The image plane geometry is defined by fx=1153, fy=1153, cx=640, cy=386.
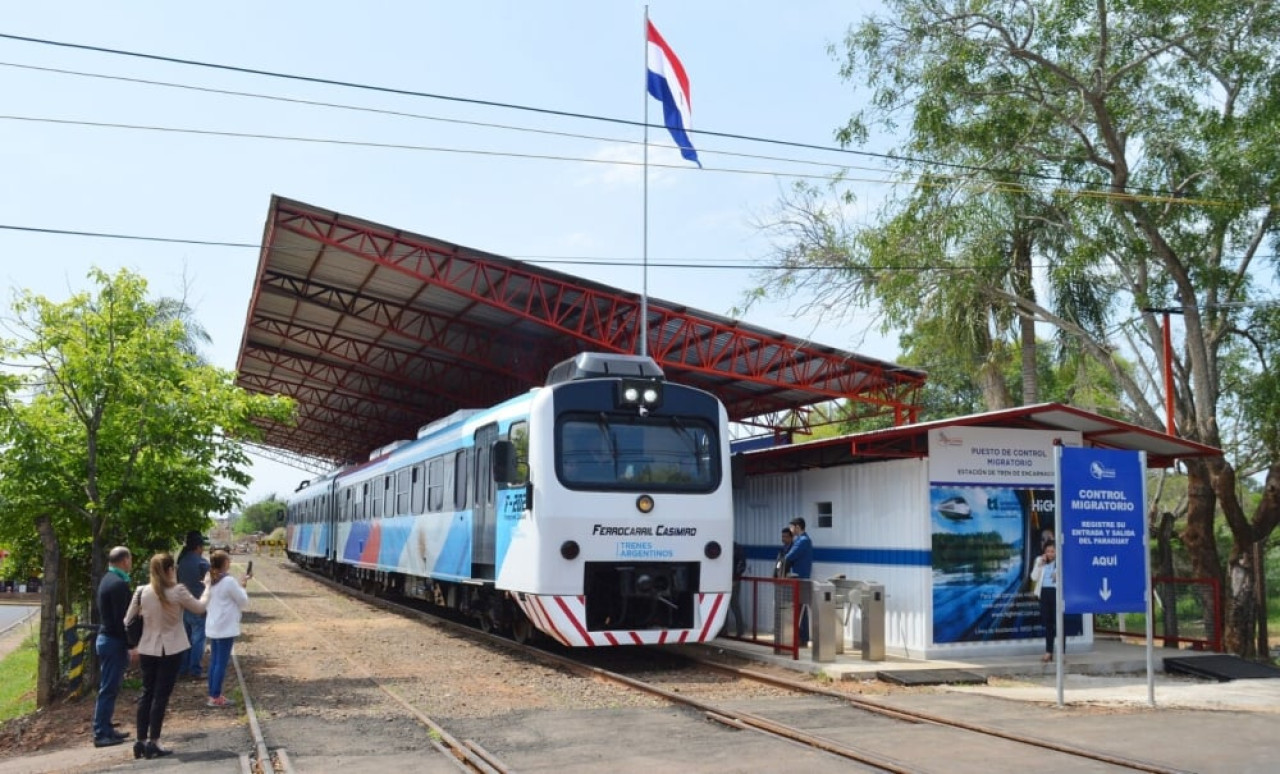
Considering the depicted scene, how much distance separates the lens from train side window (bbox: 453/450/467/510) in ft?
51.4

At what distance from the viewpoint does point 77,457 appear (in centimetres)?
1194

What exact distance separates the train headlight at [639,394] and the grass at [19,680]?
826cm

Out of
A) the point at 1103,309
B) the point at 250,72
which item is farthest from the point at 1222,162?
the point at 250,72

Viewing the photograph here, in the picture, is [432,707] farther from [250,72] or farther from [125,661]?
[250,72]

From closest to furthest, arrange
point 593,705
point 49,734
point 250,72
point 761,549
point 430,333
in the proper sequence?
point 49,734
point 593,705
point 250,72
point 761,549
point 430,333

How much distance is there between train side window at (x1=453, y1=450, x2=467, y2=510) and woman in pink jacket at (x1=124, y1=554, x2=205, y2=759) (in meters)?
6.90

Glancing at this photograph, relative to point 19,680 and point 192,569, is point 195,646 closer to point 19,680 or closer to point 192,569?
point 192,569

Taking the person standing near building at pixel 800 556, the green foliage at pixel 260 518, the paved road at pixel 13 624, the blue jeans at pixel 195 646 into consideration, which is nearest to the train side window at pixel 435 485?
the blue jeans at pixel 195 646

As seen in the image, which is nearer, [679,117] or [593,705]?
[593,705]

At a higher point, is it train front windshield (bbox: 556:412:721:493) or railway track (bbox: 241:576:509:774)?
train front windshield (bbox: 556:412:721:493)

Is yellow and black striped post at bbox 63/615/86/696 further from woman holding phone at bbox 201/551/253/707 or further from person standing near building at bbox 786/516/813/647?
person standing near building at bbox 786/516/813/647

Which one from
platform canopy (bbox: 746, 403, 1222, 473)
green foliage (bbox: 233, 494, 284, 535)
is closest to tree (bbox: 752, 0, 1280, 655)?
platform canopy (bbox: 746, 403, 1222, 473)

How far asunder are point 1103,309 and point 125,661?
53.7ft

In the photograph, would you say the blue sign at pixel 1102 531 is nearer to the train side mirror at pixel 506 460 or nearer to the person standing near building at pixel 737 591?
the person standing near building at pixel 737 591
